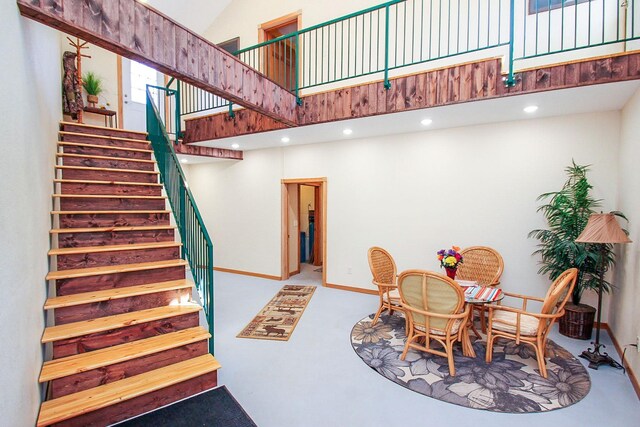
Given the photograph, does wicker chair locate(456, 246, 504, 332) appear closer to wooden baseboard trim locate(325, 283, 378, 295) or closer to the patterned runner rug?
wooden baseboard trim locate(325, 283, 378, 295)

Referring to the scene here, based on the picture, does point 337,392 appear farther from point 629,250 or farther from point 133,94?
point 133,94

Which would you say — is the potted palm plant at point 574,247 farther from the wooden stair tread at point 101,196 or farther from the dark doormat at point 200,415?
the wooden stair tread at point 101,196

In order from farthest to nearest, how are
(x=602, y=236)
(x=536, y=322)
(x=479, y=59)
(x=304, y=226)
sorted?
(x=304, y=226) → (x=479, y=59) → (x=536, y=322) → (x=602, y=236)

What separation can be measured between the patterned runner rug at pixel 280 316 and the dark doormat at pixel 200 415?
1257 millimetres

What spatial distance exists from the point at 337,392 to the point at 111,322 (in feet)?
6.20

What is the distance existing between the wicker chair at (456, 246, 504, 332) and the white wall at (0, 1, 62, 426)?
422cm

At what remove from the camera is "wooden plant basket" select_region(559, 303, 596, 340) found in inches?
135

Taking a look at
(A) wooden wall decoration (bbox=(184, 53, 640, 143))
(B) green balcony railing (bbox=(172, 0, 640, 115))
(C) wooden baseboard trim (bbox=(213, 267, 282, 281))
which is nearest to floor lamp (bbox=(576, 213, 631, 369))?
(A) wooden wall decoration (bbox=(184, 53, 640, 143))

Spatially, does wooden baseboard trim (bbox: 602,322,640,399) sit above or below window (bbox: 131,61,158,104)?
below

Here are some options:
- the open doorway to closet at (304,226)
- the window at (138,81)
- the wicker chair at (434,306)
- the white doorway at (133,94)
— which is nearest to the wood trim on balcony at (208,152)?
the open doorway to closet at (304,226)

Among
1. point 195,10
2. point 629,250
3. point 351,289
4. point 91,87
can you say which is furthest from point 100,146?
point 629,250

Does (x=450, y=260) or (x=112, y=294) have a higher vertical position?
(x=450, y=260)

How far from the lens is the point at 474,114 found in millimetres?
3711

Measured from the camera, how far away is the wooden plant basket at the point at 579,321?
3426 millimetres
